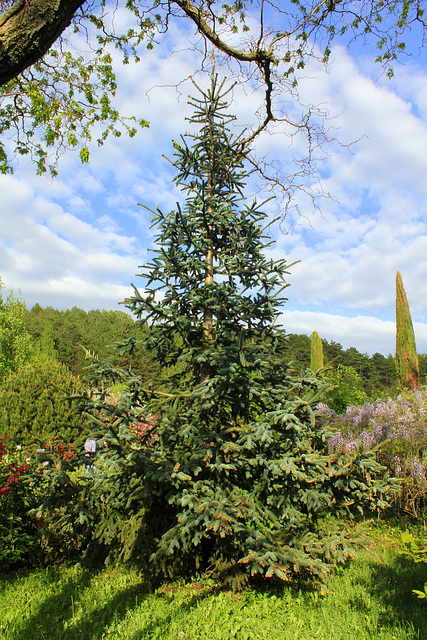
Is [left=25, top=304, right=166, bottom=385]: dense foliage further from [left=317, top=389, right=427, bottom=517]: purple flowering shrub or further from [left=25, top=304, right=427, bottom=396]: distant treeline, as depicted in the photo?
[left=317, top=389, right=427, bottom=517]: purple flowering shrub

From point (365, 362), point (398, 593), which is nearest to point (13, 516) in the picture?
point (398, 593)

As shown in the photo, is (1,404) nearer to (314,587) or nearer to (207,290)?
A: (207,290)

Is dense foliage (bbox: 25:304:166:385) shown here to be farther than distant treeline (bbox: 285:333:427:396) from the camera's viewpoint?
No

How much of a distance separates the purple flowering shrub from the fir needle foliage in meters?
A: 2.37

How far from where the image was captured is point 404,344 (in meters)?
20.0

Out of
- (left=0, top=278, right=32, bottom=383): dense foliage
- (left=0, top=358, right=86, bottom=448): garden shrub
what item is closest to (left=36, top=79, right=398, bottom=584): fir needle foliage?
(left=0, top=358, right=86, bottom=448): garden shrub

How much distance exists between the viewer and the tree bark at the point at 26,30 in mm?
2264

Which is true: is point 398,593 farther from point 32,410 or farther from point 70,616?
point 32,410

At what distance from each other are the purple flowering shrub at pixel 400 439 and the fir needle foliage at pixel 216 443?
7.78ft

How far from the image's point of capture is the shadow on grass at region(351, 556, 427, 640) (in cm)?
367

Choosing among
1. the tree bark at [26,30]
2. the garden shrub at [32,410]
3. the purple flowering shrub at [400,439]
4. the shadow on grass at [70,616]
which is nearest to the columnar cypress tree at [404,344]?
the purple flowering shrub at [400,439]

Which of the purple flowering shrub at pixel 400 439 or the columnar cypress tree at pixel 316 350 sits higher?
the columnar cypress tree at pixel 316 350

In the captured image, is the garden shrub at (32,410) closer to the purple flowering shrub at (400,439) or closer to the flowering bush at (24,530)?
the flowering bush at (24,530)

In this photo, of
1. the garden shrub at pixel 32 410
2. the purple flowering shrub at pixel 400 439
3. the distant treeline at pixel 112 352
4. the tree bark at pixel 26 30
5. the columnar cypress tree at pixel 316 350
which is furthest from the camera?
the distant treeline at pixel 112 352
